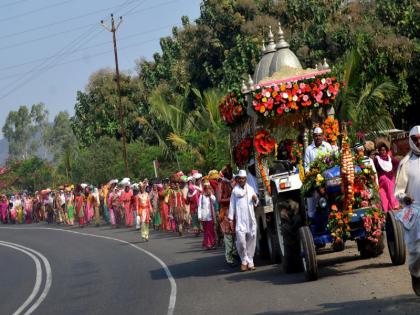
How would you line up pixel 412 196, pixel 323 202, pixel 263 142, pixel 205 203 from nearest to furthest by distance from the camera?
pixel 412 196
pixel 323 202
pixel 263 142
pixel 205 203

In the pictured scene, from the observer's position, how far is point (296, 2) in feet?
147

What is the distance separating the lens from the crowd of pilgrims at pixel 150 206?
859 inches

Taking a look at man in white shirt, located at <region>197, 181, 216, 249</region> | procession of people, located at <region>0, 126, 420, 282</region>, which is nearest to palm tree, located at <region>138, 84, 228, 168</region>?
procession of people, located at <region>0, 126, 420, 282</region>

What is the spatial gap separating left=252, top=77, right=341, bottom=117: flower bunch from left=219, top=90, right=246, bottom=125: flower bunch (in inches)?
28.4

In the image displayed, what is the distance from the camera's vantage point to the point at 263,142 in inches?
659

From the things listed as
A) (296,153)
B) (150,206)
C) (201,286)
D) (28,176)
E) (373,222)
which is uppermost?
(28,176)

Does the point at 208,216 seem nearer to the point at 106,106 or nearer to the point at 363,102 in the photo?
the point at 363,102

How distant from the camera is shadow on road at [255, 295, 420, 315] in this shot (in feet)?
36.1

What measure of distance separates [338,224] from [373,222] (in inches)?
21.1

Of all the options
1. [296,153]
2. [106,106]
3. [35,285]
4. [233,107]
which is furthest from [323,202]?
[106,106]

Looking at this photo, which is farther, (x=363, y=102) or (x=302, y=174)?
(x=363, y=102)

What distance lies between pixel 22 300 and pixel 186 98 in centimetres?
2997

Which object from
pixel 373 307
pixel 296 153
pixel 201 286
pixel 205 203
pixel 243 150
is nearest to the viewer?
pixel 373 307

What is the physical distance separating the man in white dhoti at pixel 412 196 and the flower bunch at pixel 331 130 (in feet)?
16.2
